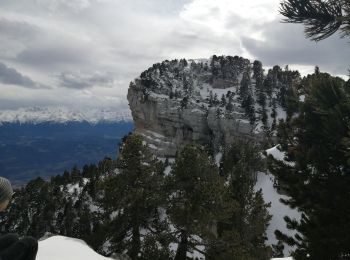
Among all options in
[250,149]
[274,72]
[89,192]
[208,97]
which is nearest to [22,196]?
[89,192]

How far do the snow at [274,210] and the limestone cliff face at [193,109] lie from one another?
55538 millimetres

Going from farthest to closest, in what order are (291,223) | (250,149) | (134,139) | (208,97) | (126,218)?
(208,97) → (250,149) → (134,139) → (126,218) → (291,223)

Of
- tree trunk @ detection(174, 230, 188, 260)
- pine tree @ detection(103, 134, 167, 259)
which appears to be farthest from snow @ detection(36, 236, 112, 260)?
tree trunk @ detection(174, 230, 188, 260)

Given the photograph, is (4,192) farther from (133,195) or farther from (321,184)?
(133,195)

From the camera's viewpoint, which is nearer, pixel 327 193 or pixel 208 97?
pixel 327 193

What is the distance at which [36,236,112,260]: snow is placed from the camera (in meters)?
12.8

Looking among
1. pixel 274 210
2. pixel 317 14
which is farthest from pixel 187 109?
pixel 317 14

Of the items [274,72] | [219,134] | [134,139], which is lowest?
[219,134]

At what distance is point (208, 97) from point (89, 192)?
7321 cm

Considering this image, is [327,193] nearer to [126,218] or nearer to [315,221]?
[315,221]

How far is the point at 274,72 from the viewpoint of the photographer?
162 meters

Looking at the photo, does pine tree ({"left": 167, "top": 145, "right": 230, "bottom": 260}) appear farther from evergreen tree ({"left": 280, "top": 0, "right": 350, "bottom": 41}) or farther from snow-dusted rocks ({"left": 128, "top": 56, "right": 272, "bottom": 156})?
snow-dusted rocks ({"left": 128, "top": 56, "right": 272, "bottom": 156})

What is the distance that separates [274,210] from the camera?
212ft

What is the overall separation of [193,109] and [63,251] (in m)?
130
